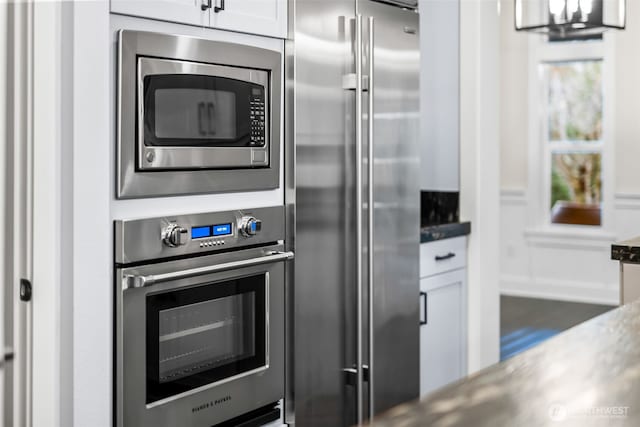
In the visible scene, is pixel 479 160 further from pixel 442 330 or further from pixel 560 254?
pixel 560 254

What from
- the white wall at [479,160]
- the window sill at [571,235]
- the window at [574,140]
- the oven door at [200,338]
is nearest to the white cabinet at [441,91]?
the white wall at [479,160]

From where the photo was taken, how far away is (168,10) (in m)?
2.21

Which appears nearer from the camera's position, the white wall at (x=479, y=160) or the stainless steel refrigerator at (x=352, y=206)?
the stainless steel refrigerator at (x=352, y=206)

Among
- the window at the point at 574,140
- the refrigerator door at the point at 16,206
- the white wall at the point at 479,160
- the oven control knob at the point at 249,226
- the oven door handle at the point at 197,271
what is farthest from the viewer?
the window at the point at 574,140

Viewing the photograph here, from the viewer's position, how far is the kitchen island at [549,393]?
1.13m

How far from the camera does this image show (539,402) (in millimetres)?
1212

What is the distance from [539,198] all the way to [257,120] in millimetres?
5278

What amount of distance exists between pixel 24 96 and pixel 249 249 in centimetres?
82

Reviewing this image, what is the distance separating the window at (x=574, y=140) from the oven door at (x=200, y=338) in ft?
17.3

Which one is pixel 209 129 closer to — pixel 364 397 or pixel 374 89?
pixel 374 89

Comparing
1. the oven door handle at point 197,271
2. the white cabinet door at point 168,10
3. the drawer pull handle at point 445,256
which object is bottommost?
the drawer pull handle at point 445,256

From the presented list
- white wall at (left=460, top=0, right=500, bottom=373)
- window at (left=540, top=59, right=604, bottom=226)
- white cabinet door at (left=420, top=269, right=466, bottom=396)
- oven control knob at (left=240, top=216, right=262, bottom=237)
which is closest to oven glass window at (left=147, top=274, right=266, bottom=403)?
oven control knob at (left=240, top=216, right=262, bottom=237)

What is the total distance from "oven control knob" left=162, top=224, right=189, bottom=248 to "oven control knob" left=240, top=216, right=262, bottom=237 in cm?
26

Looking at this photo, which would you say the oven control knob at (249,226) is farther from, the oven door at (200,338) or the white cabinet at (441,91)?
the white cabinet at (441,91)
